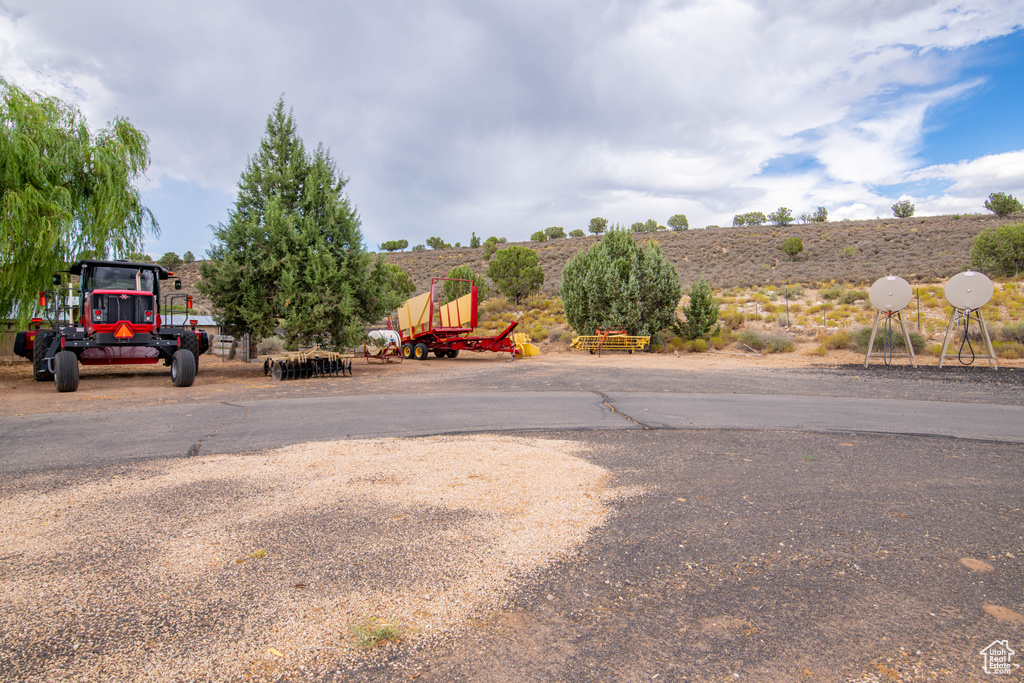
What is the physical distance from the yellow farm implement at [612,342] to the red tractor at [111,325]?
51.7ft

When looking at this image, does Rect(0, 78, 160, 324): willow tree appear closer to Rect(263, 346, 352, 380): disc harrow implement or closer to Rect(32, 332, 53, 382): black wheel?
Rect(32, 332, 53, 382): black wheel

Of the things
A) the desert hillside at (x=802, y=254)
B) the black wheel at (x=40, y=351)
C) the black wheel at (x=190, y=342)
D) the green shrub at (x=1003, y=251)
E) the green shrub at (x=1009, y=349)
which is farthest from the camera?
the desert hillside at (x=802, y=254)

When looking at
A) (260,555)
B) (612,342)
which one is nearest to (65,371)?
(260,555)

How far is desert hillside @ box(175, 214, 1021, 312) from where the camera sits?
141 ft

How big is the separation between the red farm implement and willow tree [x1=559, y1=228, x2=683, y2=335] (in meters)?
4.46

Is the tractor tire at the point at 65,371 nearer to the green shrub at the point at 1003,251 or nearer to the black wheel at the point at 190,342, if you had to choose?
the black wheel at the point at 190,342

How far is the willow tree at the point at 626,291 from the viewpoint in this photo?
25.5 meters

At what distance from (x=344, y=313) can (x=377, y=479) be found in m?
11.0

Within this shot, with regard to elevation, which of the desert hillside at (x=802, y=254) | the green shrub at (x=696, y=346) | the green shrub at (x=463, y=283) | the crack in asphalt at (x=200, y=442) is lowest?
the crack in asphalt at (x=200, y=442)

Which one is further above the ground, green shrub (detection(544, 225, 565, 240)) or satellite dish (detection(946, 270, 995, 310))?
green shrub (detection(544, 225, 565, 240))

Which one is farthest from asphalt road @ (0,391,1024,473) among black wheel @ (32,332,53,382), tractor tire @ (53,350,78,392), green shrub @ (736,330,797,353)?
green shrub @ (736,330,797,353)

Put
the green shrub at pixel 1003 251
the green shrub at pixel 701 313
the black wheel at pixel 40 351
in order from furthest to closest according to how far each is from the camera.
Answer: the green shrub at pixel 1003 251, the green shrub at pixel 701 313, the black wheel at pixel 40 351

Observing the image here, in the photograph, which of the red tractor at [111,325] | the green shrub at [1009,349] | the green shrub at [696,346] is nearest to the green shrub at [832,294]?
the green shrub at [696,346]

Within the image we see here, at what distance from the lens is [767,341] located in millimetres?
24188
